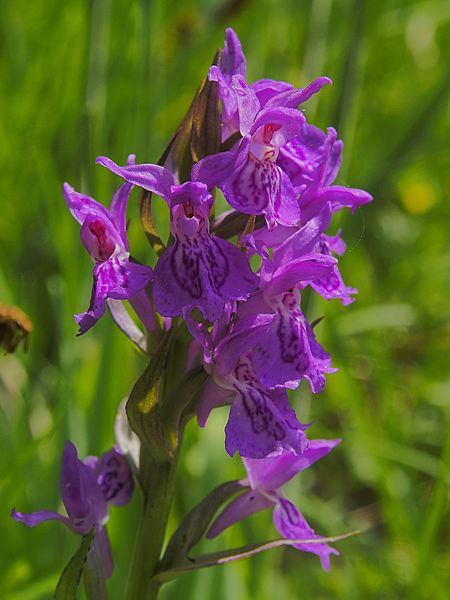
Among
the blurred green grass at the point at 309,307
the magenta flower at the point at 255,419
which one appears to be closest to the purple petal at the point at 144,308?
the magenta flower at the point at 255,419

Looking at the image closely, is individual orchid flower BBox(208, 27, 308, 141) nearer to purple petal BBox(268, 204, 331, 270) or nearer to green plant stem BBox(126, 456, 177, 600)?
purple petal BBox(268, 204, 331, 270)

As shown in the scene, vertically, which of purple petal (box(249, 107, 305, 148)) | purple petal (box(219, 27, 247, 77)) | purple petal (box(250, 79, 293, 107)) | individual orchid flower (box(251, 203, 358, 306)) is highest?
purple petal (box(219, 27, 247, 77))

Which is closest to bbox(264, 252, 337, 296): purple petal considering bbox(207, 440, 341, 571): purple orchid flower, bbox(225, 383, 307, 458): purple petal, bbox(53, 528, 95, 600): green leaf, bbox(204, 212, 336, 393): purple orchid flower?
bbox(204, 212, 336, 393): purple orchid flower

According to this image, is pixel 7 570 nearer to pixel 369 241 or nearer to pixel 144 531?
pixel 144 531

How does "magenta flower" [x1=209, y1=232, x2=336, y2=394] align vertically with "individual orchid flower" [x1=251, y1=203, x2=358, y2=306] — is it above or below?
below

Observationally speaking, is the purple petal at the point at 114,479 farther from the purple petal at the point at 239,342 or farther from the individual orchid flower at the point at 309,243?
the individual orchid flower at the point at 309,243

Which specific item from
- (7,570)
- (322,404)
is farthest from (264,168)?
(322,404)
